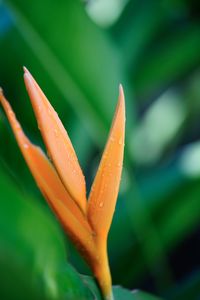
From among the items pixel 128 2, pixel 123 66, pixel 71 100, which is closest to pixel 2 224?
pixel 71 100

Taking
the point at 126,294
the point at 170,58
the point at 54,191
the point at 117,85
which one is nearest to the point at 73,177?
the point at 54,191

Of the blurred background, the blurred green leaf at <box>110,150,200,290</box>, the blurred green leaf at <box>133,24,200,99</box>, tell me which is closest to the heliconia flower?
the blurred background

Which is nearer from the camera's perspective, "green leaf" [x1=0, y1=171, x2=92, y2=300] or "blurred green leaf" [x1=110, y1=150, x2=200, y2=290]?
"green leaf" [x1=0, y1=171, x2=92, y2=300]

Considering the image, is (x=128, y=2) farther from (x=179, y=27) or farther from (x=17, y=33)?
(x=17, y=33)

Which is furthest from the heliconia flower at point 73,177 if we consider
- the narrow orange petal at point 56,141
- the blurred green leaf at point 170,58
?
the blurred green leaf at point 170,58

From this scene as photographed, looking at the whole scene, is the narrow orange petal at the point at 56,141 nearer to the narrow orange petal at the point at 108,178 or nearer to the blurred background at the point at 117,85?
the narrow orange petal at the point at 108,178

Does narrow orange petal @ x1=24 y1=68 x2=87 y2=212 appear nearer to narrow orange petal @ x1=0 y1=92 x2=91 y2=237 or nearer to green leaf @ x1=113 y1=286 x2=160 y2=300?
narrow orange petal @ x1=0 y1=92 x2=91 y2=237

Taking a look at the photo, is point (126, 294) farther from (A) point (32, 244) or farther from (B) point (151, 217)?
(B) point (151, 217)

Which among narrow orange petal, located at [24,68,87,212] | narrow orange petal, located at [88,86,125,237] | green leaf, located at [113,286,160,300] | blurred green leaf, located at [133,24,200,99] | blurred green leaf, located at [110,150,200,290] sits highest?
narrow orange petal, located at [24,68,87,212]
